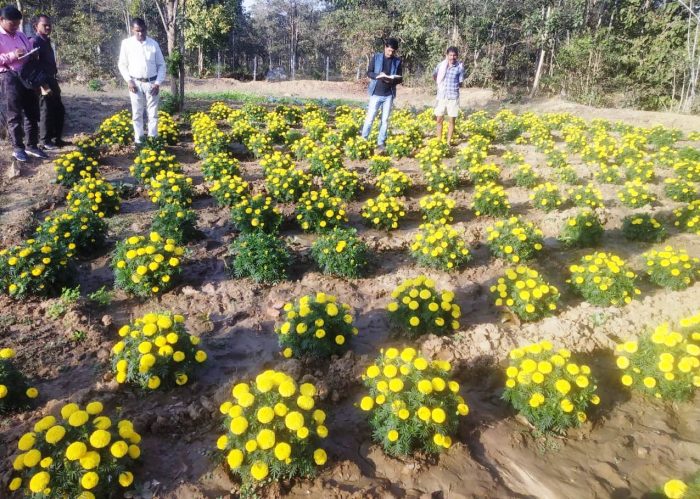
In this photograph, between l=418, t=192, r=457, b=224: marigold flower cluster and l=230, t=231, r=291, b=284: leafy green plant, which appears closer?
l=230, t=231, r=291, b=284: leafy green plant

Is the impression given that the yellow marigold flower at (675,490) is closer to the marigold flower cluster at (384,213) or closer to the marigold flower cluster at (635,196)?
the marigold flower cluster at (384,213)

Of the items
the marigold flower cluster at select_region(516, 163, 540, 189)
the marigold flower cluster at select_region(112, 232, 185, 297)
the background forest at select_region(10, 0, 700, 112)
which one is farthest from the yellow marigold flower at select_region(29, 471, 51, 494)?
the background forest at select_region(10, 0, 700, 112)

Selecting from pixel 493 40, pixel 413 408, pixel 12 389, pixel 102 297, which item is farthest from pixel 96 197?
pixel 493 40

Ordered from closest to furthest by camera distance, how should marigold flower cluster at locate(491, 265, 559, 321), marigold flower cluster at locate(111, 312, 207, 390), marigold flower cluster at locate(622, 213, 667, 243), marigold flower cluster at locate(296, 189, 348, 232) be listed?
marigold flower cluster at locate(111, 312, 207, 390), marigold flower cluster at locate(491, 265, 559, 321), marigold flower cluster at locate(622, 213, 667, 243), marigold flower cluster at locate(296, 189, 348, 232)

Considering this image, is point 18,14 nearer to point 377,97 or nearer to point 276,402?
point 377,97

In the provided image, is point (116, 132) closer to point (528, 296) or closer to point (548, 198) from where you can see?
point (548, 198)

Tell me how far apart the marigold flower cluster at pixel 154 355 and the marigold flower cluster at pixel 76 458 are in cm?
64

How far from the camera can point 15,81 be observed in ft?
21.1

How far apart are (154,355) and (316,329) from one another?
119cm

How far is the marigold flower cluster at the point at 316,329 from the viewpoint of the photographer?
10.9ft

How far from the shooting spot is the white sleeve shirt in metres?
7.14

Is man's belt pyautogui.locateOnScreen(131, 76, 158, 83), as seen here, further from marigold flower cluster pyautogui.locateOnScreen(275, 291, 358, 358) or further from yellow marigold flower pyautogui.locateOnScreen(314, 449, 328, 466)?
yellow marigold flower pyautogui.locateOnScreen(314, 449, 328, 466)

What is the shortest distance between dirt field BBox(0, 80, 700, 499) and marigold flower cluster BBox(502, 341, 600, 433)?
129 millimetres

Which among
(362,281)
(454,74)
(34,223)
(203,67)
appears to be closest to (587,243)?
(362,281)
